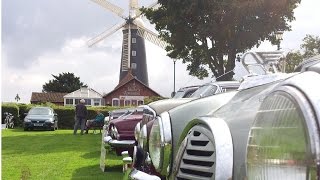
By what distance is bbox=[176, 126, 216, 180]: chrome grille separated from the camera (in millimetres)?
2338

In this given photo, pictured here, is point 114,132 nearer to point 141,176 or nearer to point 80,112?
point 141,176

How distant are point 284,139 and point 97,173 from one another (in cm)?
759

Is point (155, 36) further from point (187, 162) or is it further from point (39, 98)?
point (187, 162)

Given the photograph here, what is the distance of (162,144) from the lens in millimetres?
3717

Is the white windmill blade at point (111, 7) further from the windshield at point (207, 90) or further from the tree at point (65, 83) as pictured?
the windshield at point (207, 90)

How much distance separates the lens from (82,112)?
893 inches

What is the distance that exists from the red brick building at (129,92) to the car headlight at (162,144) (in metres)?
57.7

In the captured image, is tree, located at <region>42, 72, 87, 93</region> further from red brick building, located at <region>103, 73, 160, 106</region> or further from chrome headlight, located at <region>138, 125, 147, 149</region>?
chrome headlight, located at <region>138, 125, 147, 149</region>

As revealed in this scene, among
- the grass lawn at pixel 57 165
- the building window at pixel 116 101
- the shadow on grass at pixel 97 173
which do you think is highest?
the building window at pixel 116 101

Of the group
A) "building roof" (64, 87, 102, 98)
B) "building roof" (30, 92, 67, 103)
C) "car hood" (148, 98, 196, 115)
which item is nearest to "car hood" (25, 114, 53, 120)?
"car hood" (148, 98, 196, 115)

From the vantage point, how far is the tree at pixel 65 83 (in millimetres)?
85000

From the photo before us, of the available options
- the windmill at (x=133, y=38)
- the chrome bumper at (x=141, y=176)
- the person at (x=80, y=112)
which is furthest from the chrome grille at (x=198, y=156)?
the windmill at (x=133, y=38)

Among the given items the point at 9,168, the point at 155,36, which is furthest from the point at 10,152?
the point at 155,36

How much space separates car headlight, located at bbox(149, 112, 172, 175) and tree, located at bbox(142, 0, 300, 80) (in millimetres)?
20981
